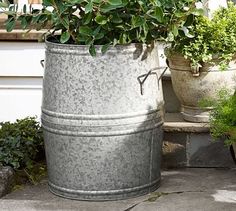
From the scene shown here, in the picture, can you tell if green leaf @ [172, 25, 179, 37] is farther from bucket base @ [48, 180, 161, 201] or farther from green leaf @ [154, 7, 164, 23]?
bucket base @ [48, 180, 161, 201]

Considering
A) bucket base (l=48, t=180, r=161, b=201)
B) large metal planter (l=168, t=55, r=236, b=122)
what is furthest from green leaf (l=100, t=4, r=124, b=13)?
bucket base (l=48, t=180, r=161, b=201)

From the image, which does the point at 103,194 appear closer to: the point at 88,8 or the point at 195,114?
the point at 195,114

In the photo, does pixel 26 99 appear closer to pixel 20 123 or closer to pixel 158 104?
pixel 20 123

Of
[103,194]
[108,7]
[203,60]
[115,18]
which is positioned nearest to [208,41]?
[203,60]

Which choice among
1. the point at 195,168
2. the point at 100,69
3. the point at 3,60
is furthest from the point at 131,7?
the point at 3,60

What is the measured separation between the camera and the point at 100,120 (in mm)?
3850

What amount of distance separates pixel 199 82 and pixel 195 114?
9.6 inches

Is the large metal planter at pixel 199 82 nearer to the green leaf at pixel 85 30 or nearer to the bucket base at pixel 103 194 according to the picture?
the bucket base at pixel 103 194

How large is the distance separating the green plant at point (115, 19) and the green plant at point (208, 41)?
1.06 ft

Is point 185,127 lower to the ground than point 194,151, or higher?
higher

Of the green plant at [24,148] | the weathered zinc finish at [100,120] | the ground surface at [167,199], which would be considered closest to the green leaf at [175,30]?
the weathered zinc finish at [100,120]

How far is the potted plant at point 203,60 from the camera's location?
431 cm

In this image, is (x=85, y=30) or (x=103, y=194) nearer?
(x=85, y=30)

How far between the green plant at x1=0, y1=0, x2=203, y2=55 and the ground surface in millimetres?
856
